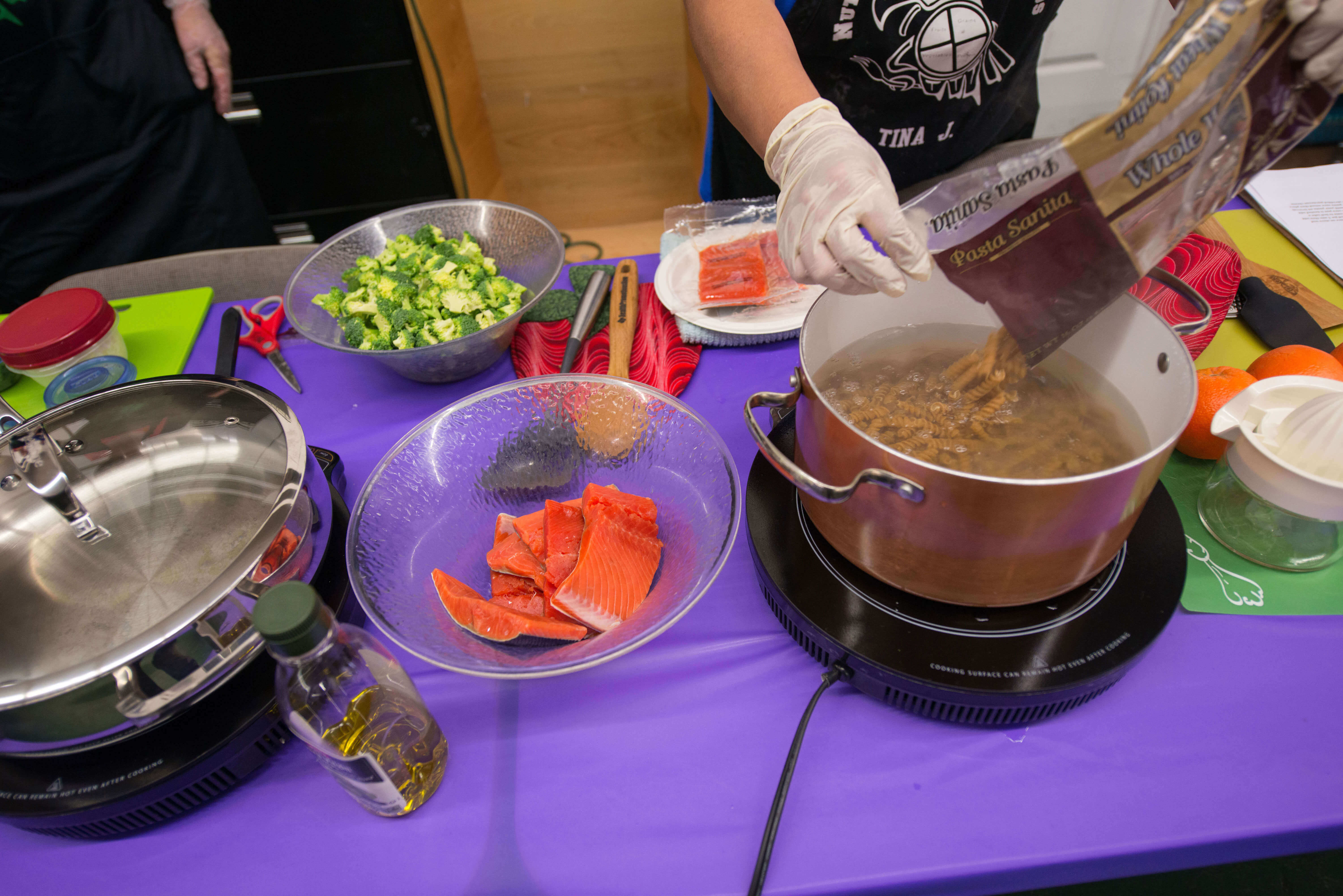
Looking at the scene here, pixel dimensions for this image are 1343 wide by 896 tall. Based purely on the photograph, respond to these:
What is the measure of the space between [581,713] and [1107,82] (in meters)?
3.57

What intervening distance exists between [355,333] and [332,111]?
1970 millimetres

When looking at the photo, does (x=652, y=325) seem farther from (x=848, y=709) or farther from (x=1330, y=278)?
(x=1330, y=278)

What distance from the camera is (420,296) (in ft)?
3.57

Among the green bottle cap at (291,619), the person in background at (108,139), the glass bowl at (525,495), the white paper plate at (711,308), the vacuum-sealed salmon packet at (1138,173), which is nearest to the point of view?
the green bottle cap at (291,619)

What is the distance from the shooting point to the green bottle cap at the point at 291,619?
486 millimetres

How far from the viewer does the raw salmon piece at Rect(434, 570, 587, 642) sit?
727 mm

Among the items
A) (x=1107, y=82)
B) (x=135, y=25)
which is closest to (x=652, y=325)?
(x=135, y=25)

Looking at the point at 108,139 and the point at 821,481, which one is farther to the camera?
the point at 108,139

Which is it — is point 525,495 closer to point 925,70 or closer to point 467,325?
point 467,325

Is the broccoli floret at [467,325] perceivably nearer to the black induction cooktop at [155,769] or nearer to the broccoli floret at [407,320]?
the broccoli floret at [407,320]

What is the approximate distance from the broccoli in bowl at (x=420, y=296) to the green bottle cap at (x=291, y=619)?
576 millimetres

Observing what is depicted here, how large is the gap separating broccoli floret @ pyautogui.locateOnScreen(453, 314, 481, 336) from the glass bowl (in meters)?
0.18

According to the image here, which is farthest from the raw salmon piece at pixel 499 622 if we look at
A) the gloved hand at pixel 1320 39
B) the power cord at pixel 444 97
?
the power cord at pixel 444 97

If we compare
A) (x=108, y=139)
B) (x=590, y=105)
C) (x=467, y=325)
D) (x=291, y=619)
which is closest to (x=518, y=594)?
(x=291, y=619)
